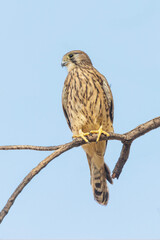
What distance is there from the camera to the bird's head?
490cm

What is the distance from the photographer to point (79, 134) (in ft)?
13.5

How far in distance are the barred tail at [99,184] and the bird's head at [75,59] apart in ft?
4.33

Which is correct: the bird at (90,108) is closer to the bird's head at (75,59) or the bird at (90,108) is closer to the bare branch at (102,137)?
the bird's head at (75,59)

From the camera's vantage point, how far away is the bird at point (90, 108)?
4285 mm

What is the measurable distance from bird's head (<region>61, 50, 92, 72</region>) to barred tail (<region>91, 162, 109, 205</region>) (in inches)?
52.0

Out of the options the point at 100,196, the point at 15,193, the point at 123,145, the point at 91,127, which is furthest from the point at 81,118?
the point at 15,193

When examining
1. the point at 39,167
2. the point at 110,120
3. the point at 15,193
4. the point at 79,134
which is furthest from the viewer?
the point at 110,120

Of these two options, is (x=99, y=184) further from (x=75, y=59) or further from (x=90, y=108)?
(x=75, y=59)

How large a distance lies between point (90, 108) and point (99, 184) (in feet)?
3.41

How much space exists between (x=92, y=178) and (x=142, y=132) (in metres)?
1.38

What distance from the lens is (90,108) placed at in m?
4.27

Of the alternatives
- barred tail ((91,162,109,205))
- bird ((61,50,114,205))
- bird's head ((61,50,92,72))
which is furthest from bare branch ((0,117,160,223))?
bird's head ((61,50,92,72))

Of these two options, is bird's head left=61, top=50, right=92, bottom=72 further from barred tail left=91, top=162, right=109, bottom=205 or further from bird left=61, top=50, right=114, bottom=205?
barred tail left=91, top=162, right=109, bottom=205

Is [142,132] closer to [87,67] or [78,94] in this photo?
[78,94]
